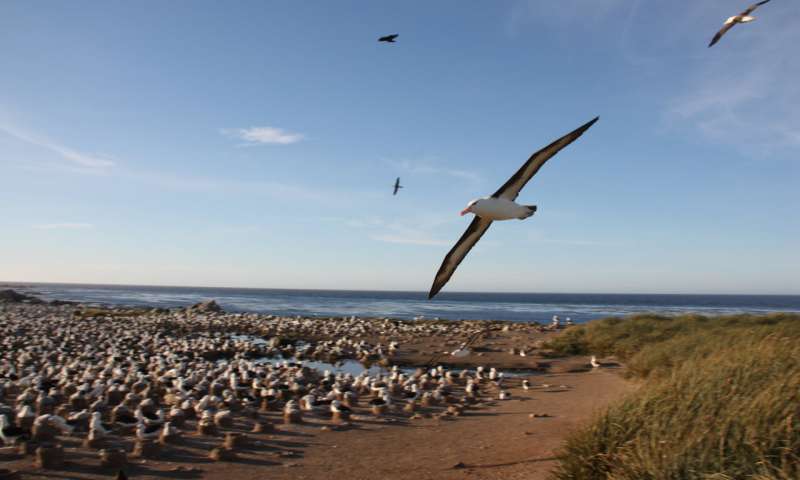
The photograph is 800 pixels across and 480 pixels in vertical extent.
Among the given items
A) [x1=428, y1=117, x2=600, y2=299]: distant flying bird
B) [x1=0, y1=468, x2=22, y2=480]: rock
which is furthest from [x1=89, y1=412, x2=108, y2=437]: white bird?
[x1=428, y1=117, x2=600, y2=299]: distant flying bird

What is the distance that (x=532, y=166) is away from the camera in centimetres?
612

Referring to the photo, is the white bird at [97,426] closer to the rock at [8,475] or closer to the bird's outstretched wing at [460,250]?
the rock at [8,475]

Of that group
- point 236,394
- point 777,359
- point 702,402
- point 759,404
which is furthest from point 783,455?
point 236,394

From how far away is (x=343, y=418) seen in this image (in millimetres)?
10781

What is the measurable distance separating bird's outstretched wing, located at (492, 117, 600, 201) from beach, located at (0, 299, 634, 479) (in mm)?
3295

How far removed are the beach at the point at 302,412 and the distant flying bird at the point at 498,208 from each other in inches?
109

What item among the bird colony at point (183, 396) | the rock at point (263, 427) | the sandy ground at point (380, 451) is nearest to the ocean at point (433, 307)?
the bird colony at point (183, 396)

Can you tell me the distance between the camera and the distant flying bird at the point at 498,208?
233 inches

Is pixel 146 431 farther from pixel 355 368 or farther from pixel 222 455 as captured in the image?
pixel 355 368

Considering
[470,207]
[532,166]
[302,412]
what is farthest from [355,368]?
[532,166]

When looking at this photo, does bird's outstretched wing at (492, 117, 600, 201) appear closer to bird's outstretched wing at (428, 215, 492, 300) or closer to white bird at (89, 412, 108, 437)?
bird's outstretched wing at (428, 215, 492, 300)

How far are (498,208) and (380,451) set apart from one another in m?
4.83

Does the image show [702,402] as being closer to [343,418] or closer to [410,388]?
[343,418]

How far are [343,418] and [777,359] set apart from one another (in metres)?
7.38
